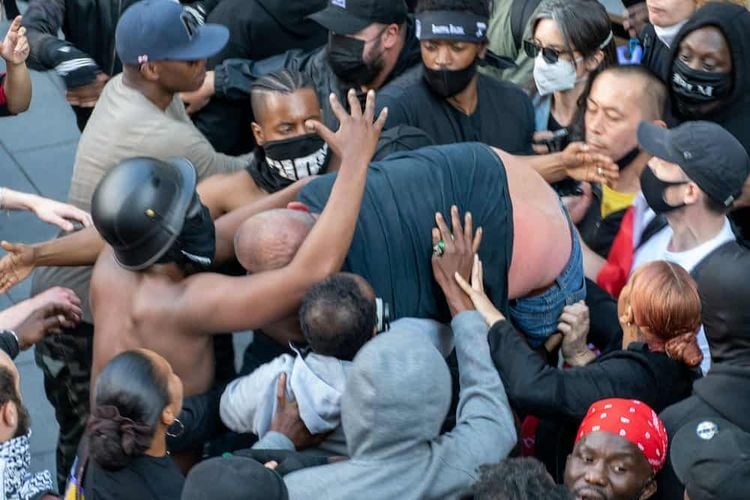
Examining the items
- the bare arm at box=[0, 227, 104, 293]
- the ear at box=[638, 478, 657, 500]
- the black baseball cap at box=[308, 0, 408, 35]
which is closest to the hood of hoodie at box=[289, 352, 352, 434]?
the ear at box=[638, 478, 657, 500]

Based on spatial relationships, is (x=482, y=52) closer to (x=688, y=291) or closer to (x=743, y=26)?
(x=743, y=26)

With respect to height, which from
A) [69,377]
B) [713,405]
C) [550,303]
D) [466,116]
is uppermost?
[713,405]

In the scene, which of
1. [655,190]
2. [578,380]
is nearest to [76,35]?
[655,190]

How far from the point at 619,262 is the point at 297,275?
4.48 feet

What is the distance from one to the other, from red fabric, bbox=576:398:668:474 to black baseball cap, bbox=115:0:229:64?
84.6 inches

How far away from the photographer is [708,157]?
387 cm

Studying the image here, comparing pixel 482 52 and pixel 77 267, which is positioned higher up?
pixel 482 52

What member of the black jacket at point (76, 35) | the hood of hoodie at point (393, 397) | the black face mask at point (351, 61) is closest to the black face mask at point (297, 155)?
the black face mask at point (351, 61)

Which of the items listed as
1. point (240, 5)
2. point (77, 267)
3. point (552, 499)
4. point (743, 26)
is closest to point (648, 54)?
point (743, 26)

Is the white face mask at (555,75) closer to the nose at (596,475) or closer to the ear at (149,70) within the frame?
the ear at (149,70)

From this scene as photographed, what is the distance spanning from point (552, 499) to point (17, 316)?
6.62ft

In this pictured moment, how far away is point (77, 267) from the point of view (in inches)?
166

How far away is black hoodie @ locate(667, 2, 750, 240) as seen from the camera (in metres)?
4.70

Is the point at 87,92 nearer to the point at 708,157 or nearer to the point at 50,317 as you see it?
the point at 50,317
